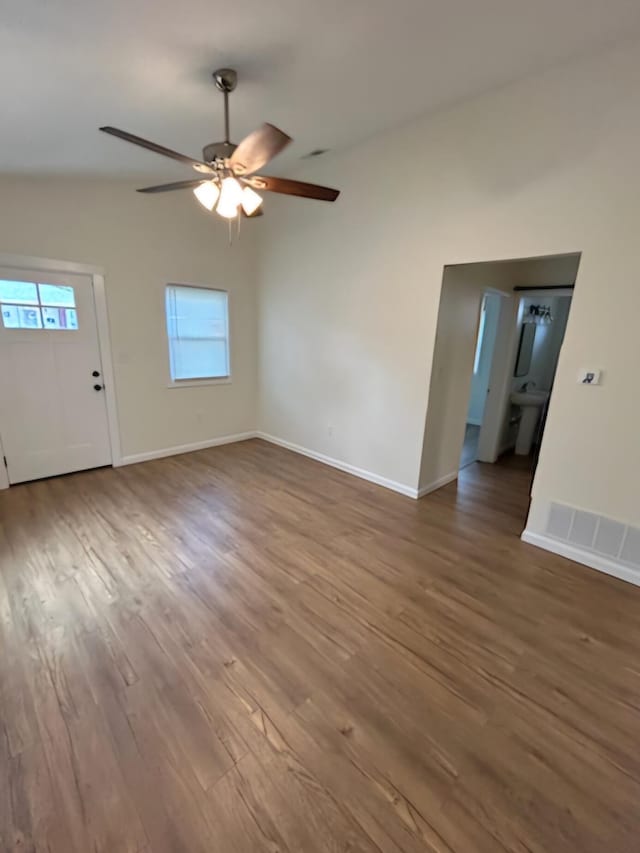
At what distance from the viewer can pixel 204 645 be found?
1905mm

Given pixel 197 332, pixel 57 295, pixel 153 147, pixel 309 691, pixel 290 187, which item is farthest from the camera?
pixel 197 332

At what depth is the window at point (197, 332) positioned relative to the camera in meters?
4.43

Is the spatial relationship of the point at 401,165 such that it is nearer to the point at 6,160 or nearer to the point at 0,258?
the point at 6,160

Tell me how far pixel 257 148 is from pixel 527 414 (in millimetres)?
4452

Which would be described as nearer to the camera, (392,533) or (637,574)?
(637,574)

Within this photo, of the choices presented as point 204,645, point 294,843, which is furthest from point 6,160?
point 294,843

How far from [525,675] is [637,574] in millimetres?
1322

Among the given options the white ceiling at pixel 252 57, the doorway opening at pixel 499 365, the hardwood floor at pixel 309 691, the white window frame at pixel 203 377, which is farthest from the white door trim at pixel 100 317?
the doorway opening at pixel 499 365

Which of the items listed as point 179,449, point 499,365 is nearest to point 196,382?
point 179,449

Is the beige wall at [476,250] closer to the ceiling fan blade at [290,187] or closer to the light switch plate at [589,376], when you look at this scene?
the light switch plate at [589,376]

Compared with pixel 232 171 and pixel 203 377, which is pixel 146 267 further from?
pixel 232 171

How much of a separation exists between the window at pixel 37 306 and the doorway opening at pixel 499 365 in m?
3.53

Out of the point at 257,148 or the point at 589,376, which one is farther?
the point at 589,376

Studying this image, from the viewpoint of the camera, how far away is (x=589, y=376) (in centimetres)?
249
